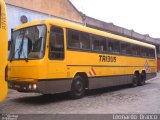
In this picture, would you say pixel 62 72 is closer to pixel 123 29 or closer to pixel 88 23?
pixel 88 23

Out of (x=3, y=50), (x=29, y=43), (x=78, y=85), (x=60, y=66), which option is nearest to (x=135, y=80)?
(x=78, y=85)

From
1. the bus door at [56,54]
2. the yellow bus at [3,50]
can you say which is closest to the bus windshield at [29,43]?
the bus door at [56,54]

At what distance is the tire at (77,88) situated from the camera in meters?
12.7

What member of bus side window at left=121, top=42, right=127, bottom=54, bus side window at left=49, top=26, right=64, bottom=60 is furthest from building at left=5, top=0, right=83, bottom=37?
bus side window at left=49, top=26, right=64, bottom=60

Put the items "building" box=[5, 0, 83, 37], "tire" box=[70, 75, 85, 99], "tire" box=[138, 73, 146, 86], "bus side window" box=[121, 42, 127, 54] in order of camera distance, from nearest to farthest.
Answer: "tire" box=[70, 75, 85, 99]
"bus side window" box=[121, 42, 127, 54]
"tire" box=[138, 73, 146, 86]
"building" box=[5, 0, 83, 37]

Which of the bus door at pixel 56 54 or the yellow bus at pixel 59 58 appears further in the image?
the bus door at pixel 56 54

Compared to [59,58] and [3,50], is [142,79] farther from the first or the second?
[3,50]

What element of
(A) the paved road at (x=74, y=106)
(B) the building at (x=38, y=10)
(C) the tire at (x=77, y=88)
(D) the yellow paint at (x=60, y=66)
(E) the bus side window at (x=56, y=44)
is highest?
(B) the building at (x=38, y=10)

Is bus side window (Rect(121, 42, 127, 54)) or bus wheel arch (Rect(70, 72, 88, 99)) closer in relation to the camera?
bus wheel arch (Rect(70, 72, 88, 99))

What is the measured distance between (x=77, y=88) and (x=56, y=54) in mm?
1974

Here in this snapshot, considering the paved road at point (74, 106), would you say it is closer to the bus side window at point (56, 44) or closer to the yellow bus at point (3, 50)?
the yellow bus at point (3, 50)

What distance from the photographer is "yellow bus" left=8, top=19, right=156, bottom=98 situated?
11.2 m

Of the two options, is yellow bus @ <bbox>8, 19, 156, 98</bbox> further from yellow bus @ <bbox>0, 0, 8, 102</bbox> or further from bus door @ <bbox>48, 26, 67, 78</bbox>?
yellow bus @ <bbox>0, 0, 8, 102</bbox>

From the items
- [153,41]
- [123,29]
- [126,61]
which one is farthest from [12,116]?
[153,41]
